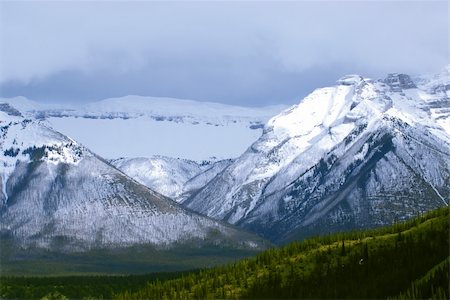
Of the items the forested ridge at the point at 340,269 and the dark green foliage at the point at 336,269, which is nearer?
the forested ridge at the point at 340,269

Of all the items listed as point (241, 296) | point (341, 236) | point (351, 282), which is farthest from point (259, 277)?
point (351, 282)

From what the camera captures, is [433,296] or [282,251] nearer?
[433,296]

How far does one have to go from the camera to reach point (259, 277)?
129500 millimetres

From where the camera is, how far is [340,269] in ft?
389

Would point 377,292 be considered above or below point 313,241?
below

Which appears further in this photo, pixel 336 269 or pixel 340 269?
pixel 336 269

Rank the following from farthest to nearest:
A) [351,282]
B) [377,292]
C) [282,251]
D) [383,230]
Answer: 1. [282,251]
2. [383,230]
3. [351,282]
4. [377,292]

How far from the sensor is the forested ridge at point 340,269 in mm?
104312

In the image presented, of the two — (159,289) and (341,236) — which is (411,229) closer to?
(341,236)

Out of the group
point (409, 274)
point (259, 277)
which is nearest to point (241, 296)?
point (259, 277)

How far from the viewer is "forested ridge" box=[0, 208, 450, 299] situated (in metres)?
104

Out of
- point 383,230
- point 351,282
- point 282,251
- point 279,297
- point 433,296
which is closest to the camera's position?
point 433,296

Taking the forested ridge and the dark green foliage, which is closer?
the forested ridge

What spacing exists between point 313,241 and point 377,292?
35231 mm
